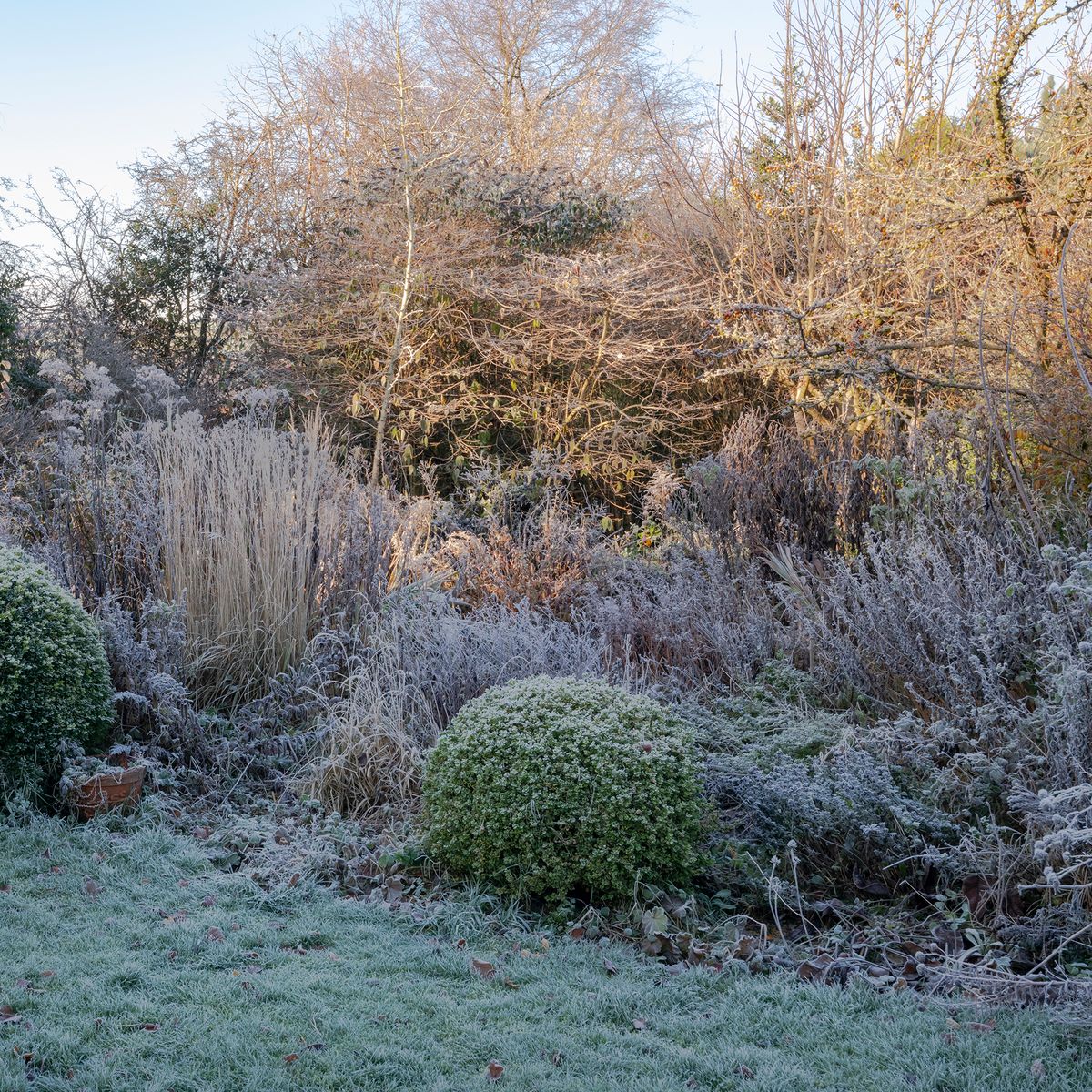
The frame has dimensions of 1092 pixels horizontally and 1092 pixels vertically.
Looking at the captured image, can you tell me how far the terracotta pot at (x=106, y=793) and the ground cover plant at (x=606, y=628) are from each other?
A: 0.27ft

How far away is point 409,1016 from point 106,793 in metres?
1.96

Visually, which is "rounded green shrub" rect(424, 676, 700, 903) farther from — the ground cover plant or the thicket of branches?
the thicket of branches

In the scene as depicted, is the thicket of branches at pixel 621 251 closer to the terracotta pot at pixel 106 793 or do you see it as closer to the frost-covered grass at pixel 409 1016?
the frost-covered grass at pixel 409 1016

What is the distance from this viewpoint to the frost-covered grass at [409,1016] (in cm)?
219

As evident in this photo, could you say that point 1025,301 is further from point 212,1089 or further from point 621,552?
point 212,1089

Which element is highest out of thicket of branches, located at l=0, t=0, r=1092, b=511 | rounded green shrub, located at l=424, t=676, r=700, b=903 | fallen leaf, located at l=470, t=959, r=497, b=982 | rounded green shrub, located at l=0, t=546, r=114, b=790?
thicket of branches, located at l=0, t=0, r=1092, b=511

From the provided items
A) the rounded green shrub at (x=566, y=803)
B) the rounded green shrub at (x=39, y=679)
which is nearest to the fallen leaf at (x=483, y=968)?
the rounded green shrub at (x=566, y=803)

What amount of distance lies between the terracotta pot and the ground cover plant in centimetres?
8

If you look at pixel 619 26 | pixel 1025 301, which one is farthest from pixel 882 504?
pixel 619 26

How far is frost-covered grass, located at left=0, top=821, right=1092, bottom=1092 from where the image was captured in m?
2.19

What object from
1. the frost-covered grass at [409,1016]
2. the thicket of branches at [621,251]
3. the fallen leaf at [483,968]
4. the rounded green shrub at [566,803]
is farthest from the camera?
the thicket of branches at [621,251]

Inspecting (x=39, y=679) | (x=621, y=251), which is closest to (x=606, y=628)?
(x=39, y=679)

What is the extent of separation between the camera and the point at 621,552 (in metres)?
7.47

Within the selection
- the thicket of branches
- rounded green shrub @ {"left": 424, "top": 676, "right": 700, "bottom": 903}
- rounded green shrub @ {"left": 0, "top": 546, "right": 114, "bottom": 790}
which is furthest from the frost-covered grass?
the thicket of branches
